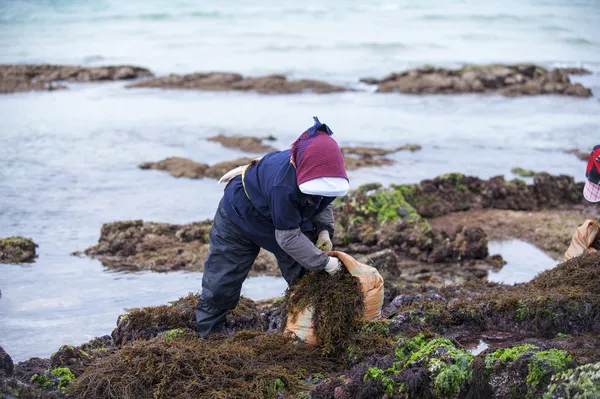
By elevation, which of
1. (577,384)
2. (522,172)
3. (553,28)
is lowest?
(522,172)

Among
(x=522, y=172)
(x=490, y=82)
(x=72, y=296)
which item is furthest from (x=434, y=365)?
(x=490, y=82)

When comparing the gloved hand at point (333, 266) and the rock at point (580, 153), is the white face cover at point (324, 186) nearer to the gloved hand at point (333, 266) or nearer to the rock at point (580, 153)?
the gloved hand at point (333, 266)

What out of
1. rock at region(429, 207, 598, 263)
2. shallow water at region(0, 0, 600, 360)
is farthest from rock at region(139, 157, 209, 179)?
rock at region(429, 207, 598, 263)

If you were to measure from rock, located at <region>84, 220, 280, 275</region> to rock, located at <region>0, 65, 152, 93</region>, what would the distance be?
59.5 feet

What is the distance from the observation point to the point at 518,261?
1001 centimetres

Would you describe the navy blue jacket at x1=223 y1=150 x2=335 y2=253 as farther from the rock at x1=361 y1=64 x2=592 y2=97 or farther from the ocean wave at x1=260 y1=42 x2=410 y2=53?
the ocean wave at x1=260 y1=42 x2=410 y2=53

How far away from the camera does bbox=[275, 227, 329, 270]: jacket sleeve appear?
525 cm

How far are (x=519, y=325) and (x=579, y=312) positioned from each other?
47cm

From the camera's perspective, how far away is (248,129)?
19.8 m

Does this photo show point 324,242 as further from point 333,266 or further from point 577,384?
point 577,384

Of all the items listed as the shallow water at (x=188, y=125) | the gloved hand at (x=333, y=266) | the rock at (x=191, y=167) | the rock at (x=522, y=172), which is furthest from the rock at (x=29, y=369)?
the rock at (x=522, y=172)

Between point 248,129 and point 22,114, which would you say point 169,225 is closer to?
point 248,129

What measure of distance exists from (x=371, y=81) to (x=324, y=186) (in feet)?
82.5

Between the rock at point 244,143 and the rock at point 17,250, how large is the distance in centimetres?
757
